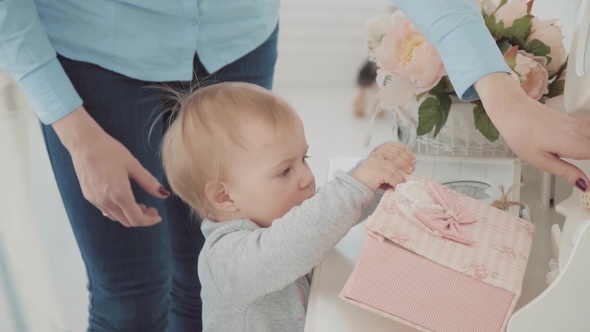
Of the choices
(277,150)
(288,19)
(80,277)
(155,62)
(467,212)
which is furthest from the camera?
(288,19)

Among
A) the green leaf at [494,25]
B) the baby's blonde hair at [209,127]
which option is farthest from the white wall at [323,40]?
the baby's blonde hair at [209,127]

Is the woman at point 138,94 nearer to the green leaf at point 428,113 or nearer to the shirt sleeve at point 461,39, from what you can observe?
the shirt sleeve at point 461,39

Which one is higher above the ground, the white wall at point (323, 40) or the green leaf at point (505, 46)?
the green leaf at point (505, 46)

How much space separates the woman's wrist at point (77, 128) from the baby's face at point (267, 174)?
223 millimetres

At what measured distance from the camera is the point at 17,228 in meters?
1.57

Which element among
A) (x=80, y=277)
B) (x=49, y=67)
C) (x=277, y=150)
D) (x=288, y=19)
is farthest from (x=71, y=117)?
(x=288, y=19)

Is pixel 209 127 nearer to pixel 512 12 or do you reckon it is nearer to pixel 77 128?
pixel 77 128

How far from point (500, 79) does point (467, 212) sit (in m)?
0.20

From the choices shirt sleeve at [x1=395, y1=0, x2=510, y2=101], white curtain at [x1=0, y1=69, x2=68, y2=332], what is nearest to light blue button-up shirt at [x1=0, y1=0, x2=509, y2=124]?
shirt sleeve at [x1=395, y1=0, x2=510, y2=101]

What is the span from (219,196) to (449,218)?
38cm

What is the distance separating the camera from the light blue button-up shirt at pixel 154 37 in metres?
0.91

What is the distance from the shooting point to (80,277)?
198 cm

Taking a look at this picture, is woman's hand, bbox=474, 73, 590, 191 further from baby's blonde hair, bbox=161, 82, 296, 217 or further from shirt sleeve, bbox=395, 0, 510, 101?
baby's blonde hair, bbox=161, 82, 296, 217

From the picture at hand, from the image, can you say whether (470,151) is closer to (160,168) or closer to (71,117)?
(160,168)
